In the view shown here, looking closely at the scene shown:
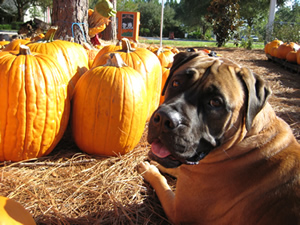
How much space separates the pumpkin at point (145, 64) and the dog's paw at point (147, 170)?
1255 millimetres

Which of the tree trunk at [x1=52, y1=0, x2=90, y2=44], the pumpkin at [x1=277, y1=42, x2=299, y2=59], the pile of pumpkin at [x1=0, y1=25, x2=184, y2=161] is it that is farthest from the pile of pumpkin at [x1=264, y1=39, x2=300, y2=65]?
the pile of pumpkin at [x1=0, y1=25, x2=184, y2=161]

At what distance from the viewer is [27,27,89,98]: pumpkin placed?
355cm

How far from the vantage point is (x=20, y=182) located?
2.56m

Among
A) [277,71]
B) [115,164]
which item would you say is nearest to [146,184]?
[115,164]

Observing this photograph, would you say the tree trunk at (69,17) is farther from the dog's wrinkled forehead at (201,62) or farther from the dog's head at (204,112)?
the dog's head at (204,112)

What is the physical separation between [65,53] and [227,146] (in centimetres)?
260

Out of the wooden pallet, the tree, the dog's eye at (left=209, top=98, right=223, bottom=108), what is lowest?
the wooden pallet

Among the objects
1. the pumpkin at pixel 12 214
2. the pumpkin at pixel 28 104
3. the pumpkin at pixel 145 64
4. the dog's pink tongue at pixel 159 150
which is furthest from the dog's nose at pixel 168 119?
the pumpkin at pixel 145 64

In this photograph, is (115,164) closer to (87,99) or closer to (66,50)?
(87,99)

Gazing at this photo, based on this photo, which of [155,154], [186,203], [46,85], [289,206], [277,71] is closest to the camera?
[289,206]

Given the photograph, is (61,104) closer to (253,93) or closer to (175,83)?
(175,83)

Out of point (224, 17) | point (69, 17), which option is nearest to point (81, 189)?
point (69, 17)

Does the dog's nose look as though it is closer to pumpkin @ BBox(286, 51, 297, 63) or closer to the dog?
the dog

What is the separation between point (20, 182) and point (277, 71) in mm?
10589
